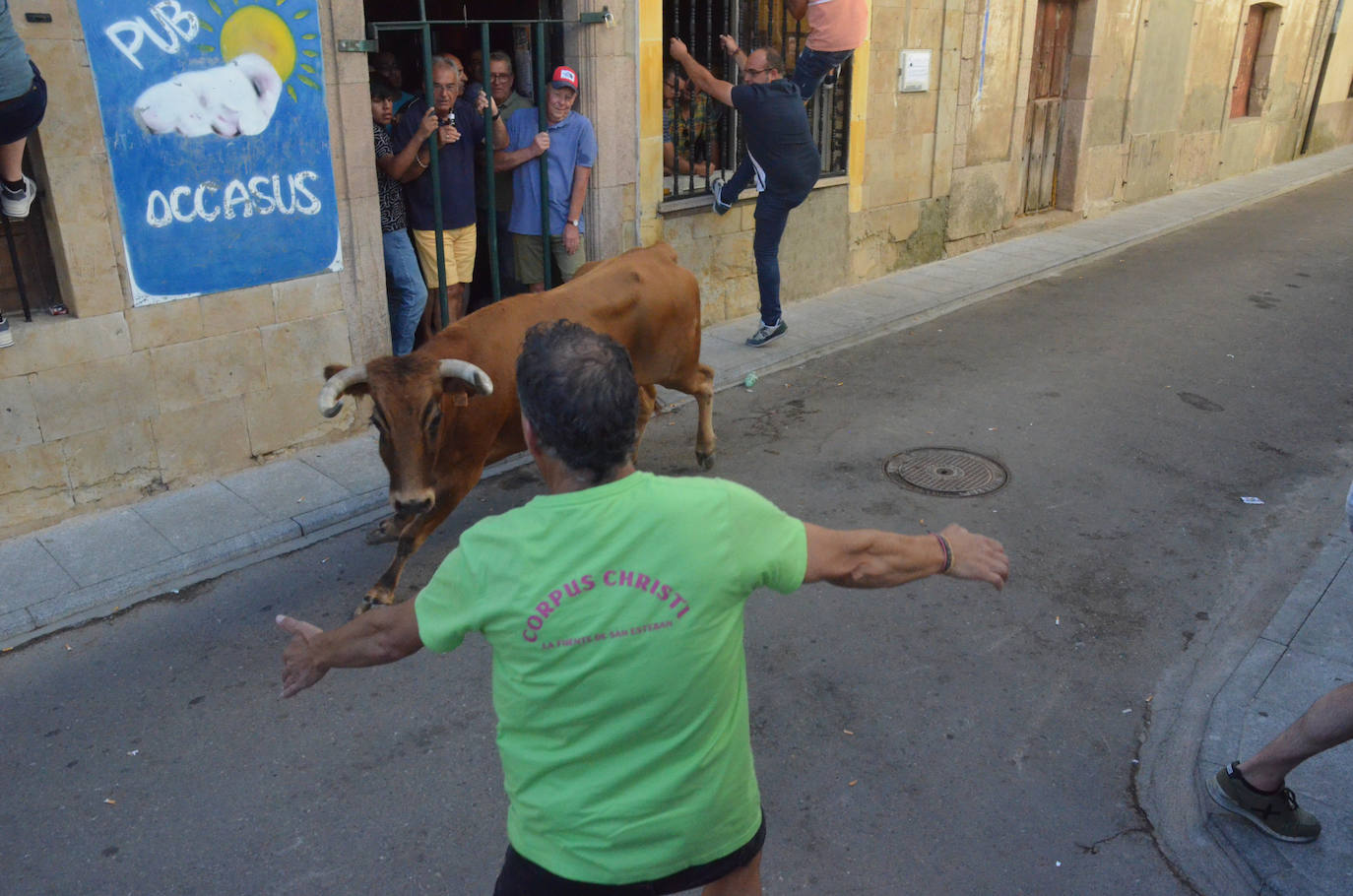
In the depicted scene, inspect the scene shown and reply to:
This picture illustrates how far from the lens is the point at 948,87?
483 inches

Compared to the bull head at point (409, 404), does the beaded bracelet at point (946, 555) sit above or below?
above

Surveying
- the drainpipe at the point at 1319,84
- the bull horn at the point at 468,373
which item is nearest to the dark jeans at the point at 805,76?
the bull horn at the point at 468,373

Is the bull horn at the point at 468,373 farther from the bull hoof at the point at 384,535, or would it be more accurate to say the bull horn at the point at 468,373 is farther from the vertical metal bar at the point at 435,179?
the vertical metal bar at the point at 435,179

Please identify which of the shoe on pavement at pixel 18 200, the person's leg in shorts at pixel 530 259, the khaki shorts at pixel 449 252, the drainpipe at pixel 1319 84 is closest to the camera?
the shoe on pavement at pixel 18 200

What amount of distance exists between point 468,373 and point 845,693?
2142 mm

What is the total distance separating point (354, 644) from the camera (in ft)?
7.61

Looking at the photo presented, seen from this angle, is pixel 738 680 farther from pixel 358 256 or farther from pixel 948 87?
pixel 948 87

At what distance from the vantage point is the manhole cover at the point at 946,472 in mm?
6438

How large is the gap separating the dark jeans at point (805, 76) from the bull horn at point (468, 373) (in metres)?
5.17

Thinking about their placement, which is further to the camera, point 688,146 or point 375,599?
point 688,146

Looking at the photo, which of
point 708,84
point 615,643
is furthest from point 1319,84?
point 615,643

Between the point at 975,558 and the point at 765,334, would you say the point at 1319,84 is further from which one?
the point at 975,558

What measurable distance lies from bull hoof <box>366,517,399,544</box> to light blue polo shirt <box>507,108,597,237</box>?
3307 mm

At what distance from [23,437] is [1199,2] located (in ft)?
60.3
